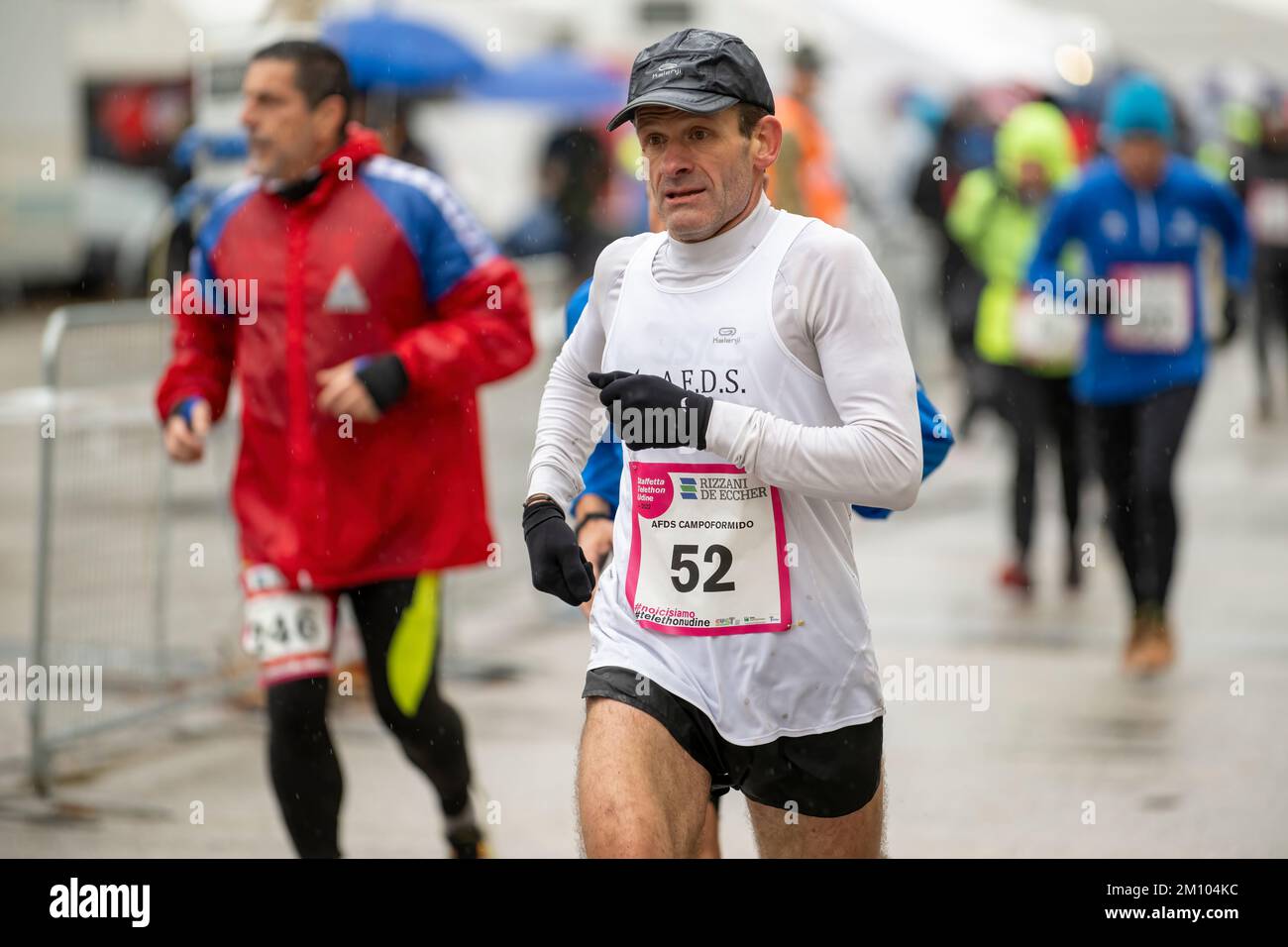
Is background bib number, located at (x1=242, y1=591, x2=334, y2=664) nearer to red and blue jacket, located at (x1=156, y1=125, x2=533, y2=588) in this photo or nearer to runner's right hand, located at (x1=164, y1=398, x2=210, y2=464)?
red and blue jacket, located at (x1=156, y1=125, x2=533, y2=588)

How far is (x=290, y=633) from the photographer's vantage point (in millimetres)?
4719

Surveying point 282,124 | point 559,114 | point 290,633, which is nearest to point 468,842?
point 290,633

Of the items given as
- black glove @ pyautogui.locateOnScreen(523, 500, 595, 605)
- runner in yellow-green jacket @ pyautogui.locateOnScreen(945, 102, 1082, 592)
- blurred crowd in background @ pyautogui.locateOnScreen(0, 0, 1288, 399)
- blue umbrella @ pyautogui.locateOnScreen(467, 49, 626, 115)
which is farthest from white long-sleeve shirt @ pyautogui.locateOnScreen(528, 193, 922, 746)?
blue umbrella @ pyautogui.locateOnScreen(467, 49, 626, 115)

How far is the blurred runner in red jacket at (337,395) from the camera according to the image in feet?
15.5

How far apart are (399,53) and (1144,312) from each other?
9.32 metres

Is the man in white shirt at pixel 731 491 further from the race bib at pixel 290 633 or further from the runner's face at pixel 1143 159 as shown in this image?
the runner's face at pixel 1143 159

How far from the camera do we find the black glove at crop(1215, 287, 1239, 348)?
8094 mm

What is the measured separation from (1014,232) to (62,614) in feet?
16.7

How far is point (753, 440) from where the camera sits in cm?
333

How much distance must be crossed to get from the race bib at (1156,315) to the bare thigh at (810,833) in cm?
442

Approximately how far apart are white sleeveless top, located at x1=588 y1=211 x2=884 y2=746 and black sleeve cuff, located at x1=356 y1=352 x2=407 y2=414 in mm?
1145

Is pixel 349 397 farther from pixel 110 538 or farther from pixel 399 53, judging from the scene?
pixel 399 53
